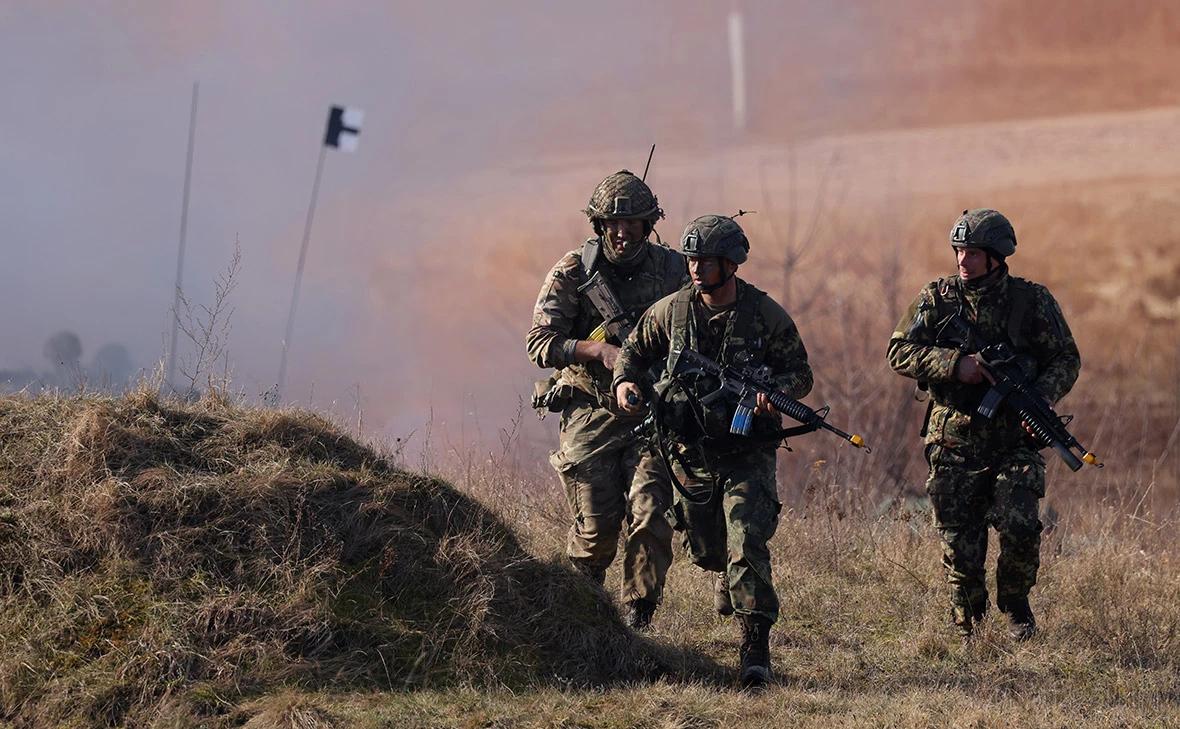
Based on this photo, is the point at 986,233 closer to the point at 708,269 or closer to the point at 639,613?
the point at 708,269

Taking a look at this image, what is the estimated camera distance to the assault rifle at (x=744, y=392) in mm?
6992

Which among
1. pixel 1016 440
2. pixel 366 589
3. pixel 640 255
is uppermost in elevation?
pixel 640 255

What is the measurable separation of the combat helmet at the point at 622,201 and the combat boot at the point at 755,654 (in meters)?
2.44

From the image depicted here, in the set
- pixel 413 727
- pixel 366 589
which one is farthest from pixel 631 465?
pixel 413 727

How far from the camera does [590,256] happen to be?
8273mm

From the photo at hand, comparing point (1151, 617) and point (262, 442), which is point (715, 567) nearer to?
point (262, 442)

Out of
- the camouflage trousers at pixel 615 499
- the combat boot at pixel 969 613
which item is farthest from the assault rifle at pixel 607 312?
the combat boot at pixel 969 613

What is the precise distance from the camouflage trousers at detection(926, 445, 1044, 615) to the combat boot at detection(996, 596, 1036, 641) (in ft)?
0.10

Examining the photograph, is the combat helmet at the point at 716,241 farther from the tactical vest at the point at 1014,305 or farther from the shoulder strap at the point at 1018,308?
the shoulder strap at the point at 1018,308

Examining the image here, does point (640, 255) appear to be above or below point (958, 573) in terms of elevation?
above

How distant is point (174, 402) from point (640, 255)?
9.17ft

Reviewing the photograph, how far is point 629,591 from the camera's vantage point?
8.23 meters

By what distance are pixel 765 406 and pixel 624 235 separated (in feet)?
5.57

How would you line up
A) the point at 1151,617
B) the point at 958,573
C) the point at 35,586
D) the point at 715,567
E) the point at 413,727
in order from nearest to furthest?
the point at 413,727 → the point at 35,586 → the point at 715,567 → the point at 958,573 → the point at 1151,617
